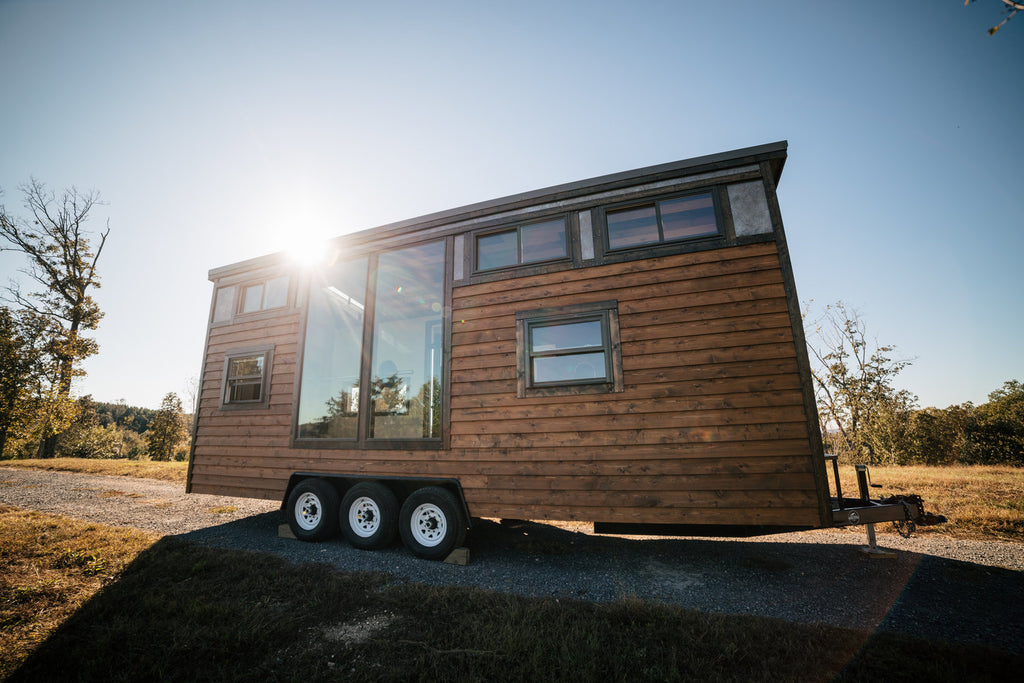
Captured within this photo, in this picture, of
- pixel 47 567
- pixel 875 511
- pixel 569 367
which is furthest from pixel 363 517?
pixel 875 511

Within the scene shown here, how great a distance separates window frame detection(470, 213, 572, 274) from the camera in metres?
5.91

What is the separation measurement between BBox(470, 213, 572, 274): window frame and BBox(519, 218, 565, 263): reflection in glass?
0.03 m

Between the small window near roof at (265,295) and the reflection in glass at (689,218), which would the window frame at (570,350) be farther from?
the small window near roof at (265,295)

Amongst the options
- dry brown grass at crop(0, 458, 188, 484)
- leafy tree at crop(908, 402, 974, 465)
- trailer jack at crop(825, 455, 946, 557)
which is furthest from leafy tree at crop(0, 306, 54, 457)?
leafy tree at crop(908, 402, 974, 465)

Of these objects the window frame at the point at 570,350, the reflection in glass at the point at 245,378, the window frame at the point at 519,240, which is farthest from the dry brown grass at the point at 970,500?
the reflection in glass at the point at 245,378

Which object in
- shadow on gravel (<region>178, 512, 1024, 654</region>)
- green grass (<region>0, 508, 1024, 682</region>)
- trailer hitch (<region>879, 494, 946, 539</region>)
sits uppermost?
trailer hitch (<region>879, 494, 946, 539</region>)

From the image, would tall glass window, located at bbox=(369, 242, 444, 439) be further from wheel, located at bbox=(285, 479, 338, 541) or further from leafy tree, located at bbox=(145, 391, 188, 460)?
leafy tree, located at bbox=(145, 391, 188, 460)

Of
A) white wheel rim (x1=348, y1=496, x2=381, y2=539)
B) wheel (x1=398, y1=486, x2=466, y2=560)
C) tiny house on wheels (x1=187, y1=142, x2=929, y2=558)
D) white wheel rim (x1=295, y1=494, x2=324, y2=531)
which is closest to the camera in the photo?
tiny house on wheels (x1=187, y1=142, x2=929, y2=558)

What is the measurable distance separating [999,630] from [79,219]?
32.0m

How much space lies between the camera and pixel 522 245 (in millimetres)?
6180

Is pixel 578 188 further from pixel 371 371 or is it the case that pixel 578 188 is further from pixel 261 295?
pixel 261 295

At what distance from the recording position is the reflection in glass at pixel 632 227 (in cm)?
562

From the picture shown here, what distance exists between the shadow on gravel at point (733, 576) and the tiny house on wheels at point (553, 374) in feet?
1.69

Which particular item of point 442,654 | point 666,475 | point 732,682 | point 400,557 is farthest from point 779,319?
point 400,557
